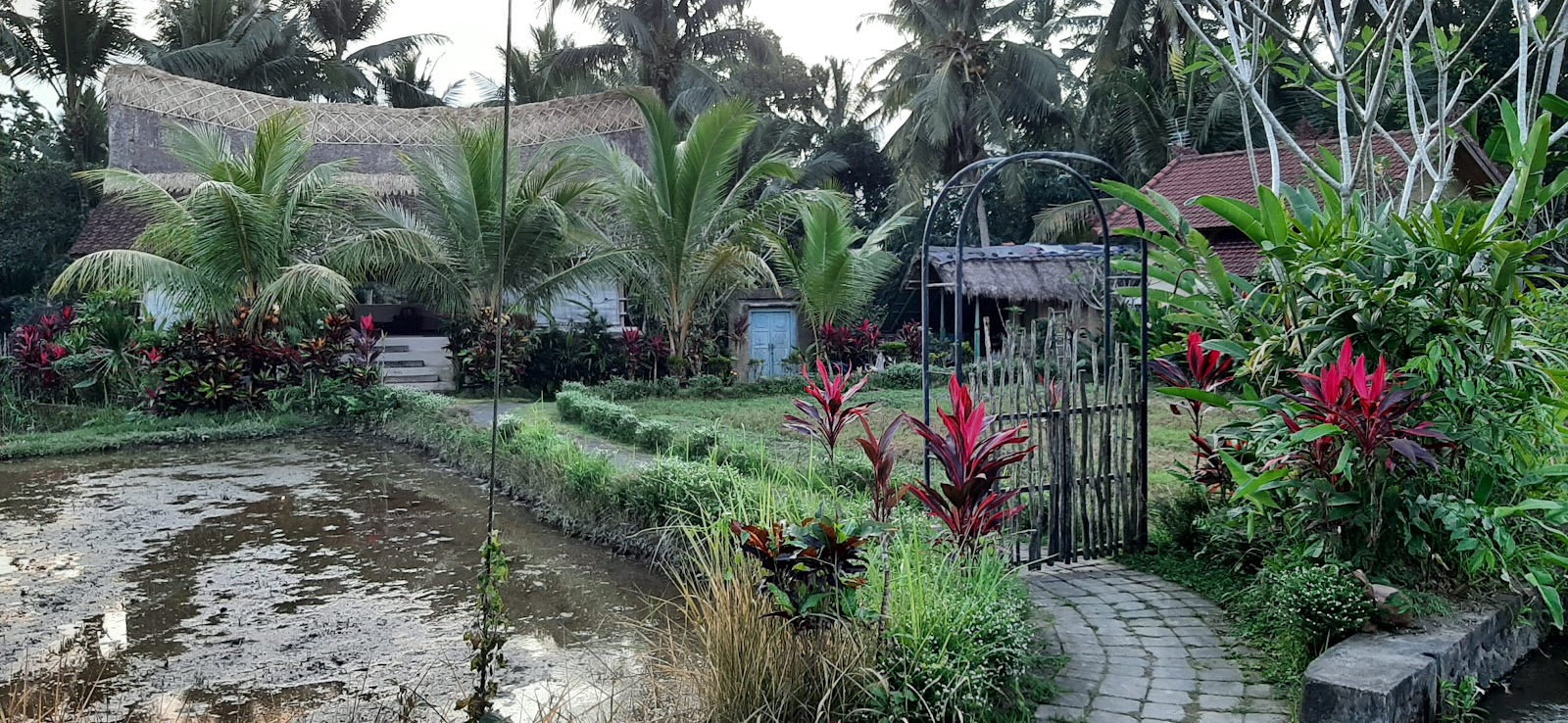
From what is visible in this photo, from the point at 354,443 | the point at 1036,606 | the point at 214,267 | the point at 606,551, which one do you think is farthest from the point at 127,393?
the point at 1036,606

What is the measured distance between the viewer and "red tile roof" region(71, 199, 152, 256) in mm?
15875

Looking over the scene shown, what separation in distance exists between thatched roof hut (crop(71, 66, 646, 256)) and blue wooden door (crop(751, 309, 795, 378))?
344 centimetres

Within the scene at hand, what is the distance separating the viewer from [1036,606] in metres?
4.01

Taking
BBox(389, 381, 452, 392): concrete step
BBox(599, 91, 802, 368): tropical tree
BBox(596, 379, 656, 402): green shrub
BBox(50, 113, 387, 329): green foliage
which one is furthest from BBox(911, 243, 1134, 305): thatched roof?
BBox(50, 113, 387, 329): green foliage

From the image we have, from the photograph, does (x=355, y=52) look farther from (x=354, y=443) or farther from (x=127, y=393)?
(x=354, y=443)

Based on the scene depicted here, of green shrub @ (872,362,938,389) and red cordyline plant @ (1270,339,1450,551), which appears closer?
red cordyline plant @ (1270,339,1450,551)

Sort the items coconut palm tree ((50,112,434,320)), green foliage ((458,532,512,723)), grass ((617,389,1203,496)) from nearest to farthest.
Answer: green foliage ((458,532,512,723)), grass ((617,389,1203,496)), coconut palm tree ((50,112,434,320))

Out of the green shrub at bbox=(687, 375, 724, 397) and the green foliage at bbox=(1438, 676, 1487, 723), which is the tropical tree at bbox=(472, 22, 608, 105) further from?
the green foliage at bbox=(1438, 676, 1487, 723)

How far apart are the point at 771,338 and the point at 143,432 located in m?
9.87

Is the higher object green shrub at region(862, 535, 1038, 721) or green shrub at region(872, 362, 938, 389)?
green shrub at region(872, 362, 938, 389)

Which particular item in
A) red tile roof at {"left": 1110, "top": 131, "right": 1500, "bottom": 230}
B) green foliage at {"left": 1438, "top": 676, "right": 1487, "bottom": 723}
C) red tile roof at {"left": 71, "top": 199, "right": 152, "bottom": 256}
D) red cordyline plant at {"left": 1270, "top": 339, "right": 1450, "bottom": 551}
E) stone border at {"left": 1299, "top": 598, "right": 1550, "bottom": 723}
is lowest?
green foliage at {"left": 1438, "top": 676, "right": 1487, "bottom": 723}

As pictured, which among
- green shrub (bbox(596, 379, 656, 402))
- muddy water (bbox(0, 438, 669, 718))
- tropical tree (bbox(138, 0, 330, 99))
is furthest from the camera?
tropical tree (bbox(138, 0, 330, 99))

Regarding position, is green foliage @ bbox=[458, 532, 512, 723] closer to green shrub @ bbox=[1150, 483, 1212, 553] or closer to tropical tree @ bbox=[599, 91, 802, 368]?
green shrub @ bbox=[1150, 483, 1212, 553]

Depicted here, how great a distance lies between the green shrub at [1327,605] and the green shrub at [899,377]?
1220 centimetres
